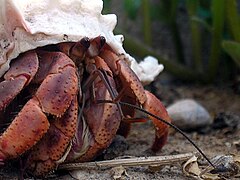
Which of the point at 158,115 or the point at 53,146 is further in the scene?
the point at 158,115

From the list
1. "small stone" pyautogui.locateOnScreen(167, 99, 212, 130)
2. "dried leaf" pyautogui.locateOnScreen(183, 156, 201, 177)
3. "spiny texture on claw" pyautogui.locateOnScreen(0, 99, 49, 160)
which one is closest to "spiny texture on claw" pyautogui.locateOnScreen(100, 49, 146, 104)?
"dried leaf" pyautogui.locateOnScreen(183, 156, 201, 177)

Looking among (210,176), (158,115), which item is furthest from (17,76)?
(210,176)

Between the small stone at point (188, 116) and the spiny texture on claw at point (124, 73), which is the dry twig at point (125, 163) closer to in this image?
the spiny texture on claw at point (124, 73)

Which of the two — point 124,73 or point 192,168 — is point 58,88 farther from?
point 192,168

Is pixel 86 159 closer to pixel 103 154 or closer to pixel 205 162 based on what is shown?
pixel 103 154

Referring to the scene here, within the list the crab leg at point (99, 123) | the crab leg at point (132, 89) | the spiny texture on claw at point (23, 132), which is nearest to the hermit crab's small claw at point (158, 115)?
the crab leg at point (132, 89)
